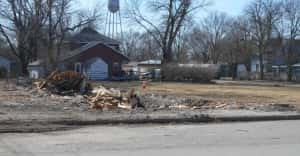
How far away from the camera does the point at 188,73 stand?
6475 cm

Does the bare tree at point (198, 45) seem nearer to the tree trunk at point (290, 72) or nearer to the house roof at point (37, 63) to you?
the tree trunk at point (290, 72)

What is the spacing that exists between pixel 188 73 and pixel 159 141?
53.3 meters

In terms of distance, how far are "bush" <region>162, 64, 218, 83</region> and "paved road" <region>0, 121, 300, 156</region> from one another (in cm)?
4849

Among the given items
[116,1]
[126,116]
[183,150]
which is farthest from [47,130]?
[116,1]

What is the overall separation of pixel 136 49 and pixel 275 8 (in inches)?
2250

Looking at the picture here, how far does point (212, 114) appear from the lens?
17.8 m

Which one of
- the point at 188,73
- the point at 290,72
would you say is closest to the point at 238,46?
the point at 290,72

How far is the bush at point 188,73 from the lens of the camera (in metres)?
63.8

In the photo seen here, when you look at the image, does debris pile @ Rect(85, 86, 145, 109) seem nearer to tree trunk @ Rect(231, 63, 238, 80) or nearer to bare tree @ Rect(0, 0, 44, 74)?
bare tree @ Rect(0, 0, 44, 74)

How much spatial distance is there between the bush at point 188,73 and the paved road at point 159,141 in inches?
1909

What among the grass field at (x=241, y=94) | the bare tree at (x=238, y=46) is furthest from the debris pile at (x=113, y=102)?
the bare tree at (x=238, y=46)

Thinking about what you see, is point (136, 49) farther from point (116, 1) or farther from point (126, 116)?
point (126, 116)

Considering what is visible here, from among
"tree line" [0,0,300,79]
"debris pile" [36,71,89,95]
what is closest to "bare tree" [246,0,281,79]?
"tree line" [0,0,300,79]

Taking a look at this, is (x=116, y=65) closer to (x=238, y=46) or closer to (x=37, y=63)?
(x=37, y=63)
